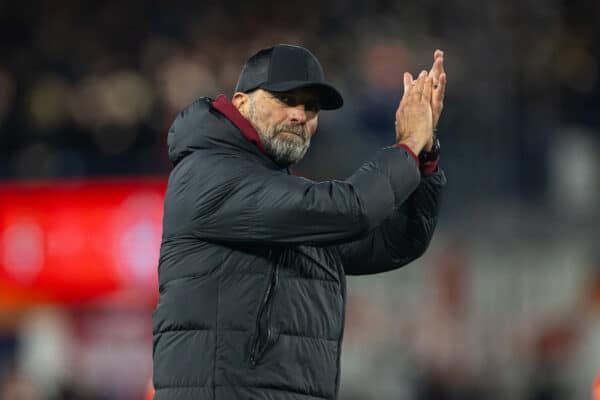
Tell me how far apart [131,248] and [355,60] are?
8.10ft

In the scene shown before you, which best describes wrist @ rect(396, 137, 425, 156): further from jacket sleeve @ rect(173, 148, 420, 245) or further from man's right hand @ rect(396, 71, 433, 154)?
jacket sleeve @ rect(173, 148, 420, 245)

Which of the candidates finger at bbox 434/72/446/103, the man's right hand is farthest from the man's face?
finger at bbox 434/72/446/103

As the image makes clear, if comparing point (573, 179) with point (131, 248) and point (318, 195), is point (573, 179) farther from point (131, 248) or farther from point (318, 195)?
point (318, 195)

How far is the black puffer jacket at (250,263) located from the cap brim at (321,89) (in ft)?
0.53

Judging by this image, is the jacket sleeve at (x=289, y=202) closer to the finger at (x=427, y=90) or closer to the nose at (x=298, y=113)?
the nose at (x=298, y=113)

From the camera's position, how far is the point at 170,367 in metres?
3.36

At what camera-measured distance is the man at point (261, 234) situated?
329cm

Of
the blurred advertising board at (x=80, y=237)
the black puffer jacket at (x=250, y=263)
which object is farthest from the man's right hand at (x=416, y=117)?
the blurred advertising board at (x=80, y=237)

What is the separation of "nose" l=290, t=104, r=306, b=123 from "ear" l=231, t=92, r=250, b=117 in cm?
14

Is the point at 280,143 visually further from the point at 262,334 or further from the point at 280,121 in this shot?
the point at 262,334

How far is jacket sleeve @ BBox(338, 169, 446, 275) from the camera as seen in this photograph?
3.91 meters

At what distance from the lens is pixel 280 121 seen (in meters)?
3.53

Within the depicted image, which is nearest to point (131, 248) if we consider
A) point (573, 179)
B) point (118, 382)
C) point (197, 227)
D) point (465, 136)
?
point (118, 382)

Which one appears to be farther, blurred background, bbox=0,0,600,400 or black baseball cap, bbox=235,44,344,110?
blurred background, bbox=0,0,600,400
